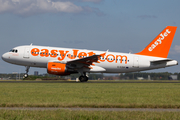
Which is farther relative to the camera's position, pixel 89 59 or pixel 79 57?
pixel 79 57

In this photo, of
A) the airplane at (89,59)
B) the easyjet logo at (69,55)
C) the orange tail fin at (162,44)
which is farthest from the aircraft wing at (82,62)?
the orange tail fin at (162,44)

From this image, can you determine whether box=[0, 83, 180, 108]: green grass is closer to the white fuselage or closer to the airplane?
the airplane

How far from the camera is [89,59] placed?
116 feet

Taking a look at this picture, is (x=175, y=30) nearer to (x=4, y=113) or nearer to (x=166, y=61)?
(x=166, y=61)

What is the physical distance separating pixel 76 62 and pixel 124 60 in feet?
26.5

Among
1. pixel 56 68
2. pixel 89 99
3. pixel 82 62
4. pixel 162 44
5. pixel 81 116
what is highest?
pixel 162 44

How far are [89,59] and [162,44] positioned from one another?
514 inches

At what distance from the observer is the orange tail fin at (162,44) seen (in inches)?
1607

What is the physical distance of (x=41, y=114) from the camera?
9648 millimetres

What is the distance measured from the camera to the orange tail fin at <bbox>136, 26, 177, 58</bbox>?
4081 cm

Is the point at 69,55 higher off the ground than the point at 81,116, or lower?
higher

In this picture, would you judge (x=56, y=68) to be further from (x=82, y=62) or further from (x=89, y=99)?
(x=89, y=99)

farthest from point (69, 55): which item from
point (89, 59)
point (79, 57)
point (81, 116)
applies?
point (81, 116)

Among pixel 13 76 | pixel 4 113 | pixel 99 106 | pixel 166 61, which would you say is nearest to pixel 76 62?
pixel 166 61
